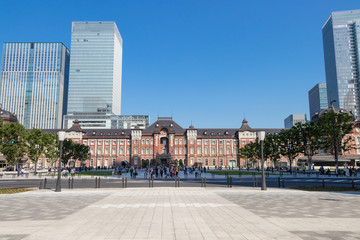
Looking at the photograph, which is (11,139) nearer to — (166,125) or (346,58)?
(166,125)

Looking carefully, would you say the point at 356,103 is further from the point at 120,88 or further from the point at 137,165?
the point at 120,88

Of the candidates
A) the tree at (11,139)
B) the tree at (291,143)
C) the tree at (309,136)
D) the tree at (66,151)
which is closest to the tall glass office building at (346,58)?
the tree at (309,136)

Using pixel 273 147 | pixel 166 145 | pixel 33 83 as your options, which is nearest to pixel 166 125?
pixel 166 145

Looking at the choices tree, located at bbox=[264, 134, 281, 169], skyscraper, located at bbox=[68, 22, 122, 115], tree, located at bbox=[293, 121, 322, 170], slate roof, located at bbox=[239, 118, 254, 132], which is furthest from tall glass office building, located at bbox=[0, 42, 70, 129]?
tree, located at bbox=[293, 121, 322, 170]

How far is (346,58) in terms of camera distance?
512 ft

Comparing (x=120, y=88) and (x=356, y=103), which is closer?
(x=356, y=103)

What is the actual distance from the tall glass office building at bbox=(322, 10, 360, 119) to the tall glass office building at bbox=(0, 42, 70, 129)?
193 meters

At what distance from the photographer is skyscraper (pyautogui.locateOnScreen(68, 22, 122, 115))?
536 feet

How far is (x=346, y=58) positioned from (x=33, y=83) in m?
215

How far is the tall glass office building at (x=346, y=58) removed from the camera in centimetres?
15425

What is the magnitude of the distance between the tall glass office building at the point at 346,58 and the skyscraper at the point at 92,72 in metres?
152

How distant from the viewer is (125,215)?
1034cm

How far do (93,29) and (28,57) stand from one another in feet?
167

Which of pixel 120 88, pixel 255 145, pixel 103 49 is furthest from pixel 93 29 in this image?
pixel 255 145
